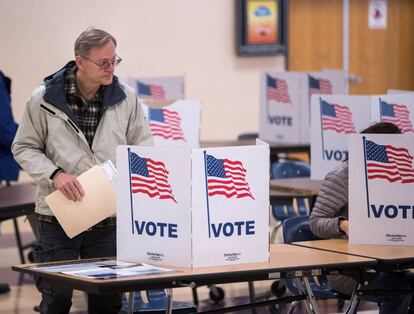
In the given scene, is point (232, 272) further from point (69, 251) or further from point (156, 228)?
point (69, 251)

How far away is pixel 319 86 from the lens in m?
8.08

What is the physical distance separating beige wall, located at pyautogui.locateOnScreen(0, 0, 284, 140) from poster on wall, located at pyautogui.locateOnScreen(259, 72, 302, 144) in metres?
2.26

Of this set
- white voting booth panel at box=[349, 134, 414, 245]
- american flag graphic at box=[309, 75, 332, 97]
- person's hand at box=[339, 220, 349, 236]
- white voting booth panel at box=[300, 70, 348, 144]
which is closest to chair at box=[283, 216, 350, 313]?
person's hand at box=[339, 220, 349, 236]

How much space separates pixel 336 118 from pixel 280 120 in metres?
1.64

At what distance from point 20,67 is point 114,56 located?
18.7ft

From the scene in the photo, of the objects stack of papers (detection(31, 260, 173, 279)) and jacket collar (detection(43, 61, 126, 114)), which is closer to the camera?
stack of papers (detection(31, 260, 173, 279))

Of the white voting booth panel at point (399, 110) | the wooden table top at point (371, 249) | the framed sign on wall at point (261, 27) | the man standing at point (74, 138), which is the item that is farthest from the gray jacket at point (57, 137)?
the framed sign on wall at point (261, 27)

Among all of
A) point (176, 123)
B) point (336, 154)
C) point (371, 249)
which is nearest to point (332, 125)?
point (336, 154)

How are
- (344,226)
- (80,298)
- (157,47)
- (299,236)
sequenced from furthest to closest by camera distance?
(157,47) < (80,298) < (299,236) < (344,226)

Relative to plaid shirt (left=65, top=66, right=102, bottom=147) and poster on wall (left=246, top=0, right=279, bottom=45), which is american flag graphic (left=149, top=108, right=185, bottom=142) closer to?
plaid shirt (left=65, top=66, right=102, bottom=147)

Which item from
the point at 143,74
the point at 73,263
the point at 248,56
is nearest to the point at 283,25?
the point at 248,56

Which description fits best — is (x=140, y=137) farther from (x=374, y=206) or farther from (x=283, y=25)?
(x=283, y=25)

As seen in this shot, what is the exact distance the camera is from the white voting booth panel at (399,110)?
6277 millimetres

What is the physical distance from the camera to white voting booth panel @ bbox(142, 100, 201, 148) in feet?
20.9
